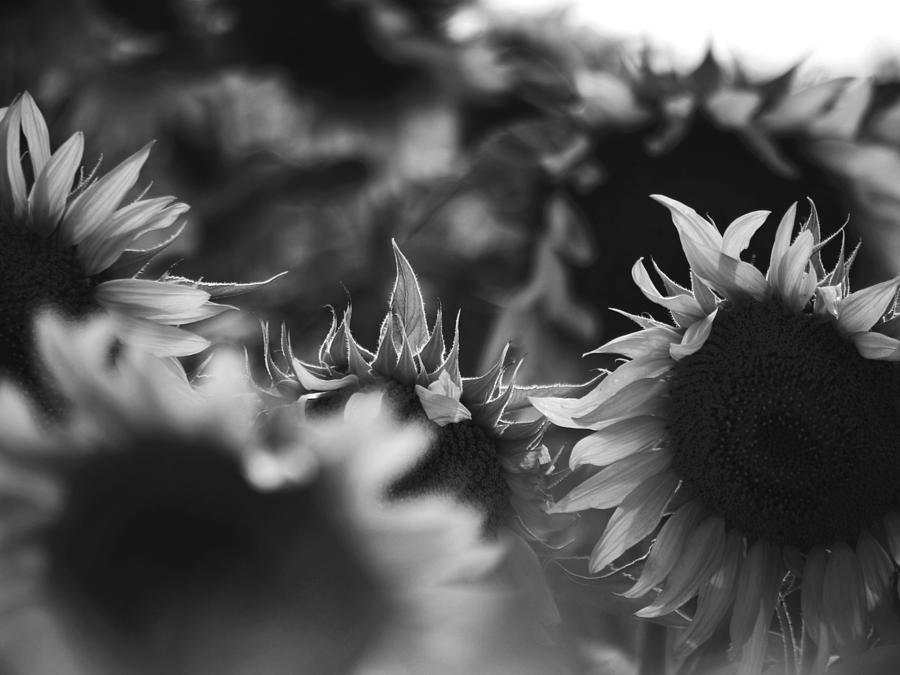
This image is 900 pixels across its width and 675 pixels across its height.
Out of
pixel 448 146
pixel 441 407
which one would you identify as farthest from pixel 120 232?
pixel 448 146

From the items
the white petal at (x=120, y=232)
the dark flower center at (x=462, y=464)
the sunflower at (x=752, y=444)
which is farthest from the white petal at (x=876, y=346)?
the white petal at (x=120, y=232)

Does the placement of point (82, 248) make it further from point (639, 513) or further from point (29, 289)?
point (639, 513)

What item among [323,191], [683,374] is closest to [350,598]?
[683,374]

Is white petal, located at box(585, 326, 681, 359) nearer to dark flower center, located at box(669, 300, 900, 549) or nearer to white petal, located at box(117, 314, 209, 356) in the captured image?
dark flower center, located at box(669, 300, 900, 549)

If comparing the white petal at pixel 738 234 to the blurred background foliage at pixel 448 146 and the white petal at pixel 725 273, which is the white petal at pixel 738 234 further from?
the blurred background foliage at pixel 448 146

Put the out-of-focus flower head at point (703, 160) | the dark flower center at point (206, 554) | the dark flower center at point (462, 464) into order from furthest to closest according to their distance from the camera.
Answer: the out-of-focus flower head at point (703, 160) < the dark flower center at point (462, 464) < the dark flower center at point (206, 554)

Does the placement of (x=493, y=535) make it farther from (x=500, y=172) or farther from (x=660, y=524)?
(x=500, y=172)

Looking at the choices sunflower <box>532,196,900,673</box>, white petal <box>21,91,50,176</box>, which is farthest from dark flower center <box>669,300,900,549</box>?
white petal <box>21,91,50,176</box>
